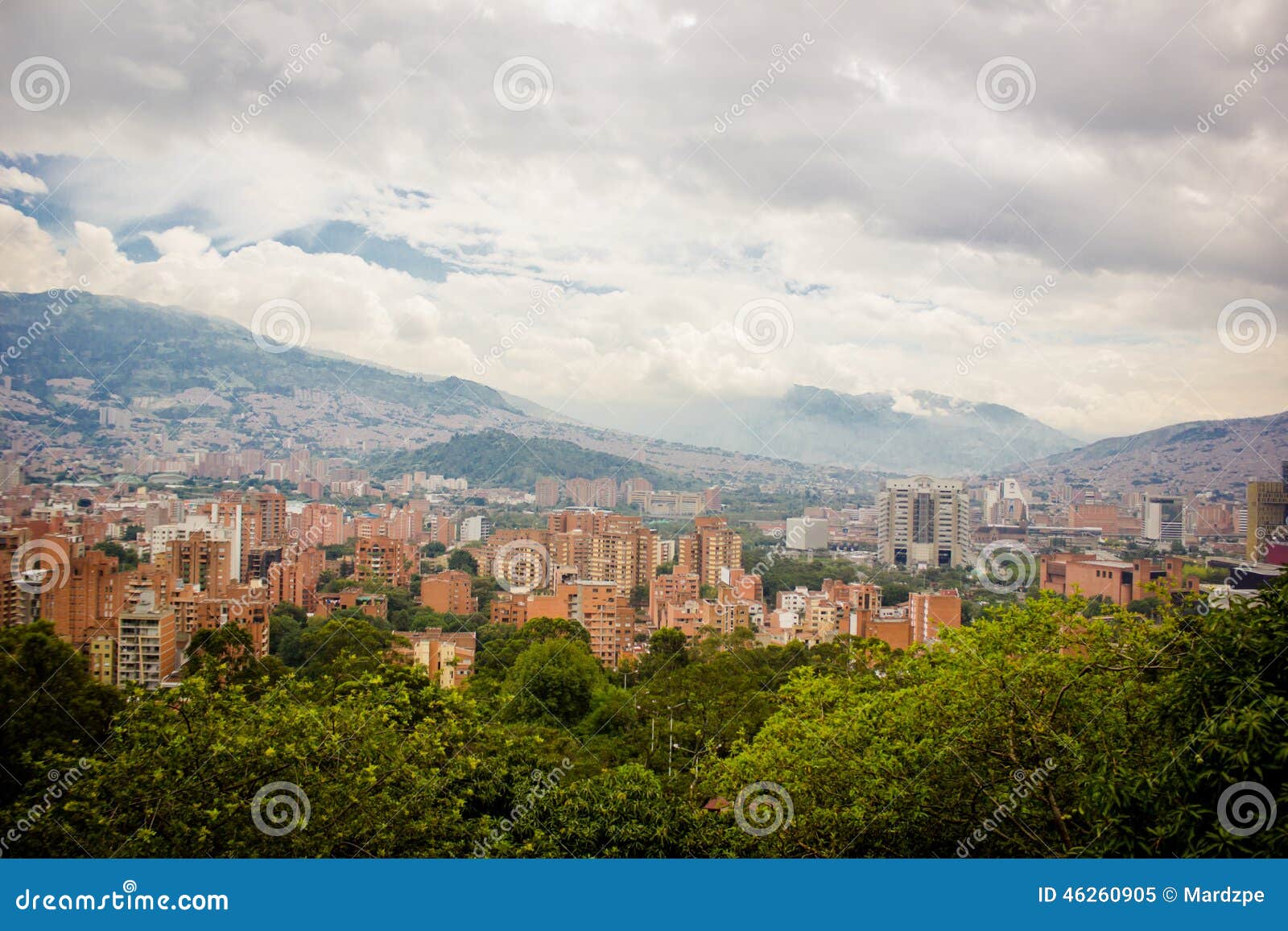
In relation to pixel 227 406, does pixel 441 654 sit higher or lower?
lower

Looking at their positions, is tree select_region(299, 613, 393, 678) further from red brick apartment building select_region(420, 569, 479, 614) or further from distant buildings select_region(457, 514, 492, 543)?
distant buildings select_region(457, 514, 492, 543)

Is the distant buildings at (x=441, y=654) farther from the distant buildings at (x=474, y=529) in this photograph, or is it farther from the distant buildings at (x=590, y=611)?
the distant buildings at (x=474, y=529)

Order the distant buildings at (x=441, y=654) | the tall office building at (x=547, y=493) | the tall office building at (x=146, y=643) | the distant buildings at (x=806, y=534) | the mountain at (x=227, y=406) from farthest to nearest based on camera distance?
the distant buildings at (x=806, y=534) → the tall office building at (x=547, y=493) → the distant buildings at (x=441, y=654) → the mountain at (x=227, y=406) → the tall office building at (x=146, y=643)

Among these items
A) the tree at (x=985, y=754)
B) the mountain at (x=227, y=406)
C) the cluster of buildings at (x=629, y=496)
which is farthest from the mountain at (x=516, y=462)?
the tree at (x=985, y=754)

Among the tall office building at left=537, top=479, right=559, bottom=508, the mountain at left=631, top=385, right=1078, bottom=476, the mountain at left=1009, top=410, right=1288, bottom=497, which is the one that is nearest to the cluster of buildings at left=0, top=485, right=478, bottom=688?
the tall office building at left=537, top=479, right=559, bottom=508

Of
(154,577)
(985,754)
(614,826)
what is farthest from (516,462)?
(985,754)

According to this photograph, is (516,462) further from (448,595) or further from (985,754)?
(985,754)
